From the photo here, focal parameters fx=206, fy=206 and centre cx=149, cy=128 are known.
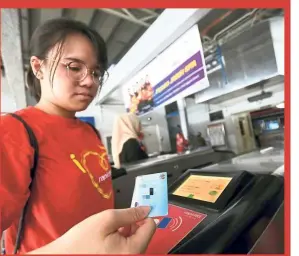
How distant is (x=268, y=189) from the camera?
1.92 feet

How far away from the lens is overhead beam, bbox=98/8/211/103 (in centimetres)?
92

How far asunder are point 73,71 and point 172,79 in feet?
1.31

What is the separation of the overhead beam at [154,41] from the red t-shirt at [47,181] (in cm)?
46

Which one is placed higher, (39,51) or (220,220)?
(39,51)

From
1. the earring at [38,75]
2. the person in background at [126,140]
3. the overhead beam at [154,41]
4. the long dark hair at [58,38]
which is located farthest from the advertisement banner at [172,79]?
the earring at [38,75]

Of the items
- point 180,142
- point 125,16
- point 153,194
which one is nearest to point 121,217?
point 153,194

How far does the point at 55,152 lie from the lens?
43 centimetres

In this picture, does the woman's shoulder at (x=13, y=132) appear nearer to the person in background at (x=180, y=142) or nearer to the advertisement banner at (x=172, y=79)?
the advertisement banner at (x=172, y=79)

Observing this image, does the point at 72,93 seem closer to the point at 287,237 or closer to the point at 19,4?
the point at 19,4

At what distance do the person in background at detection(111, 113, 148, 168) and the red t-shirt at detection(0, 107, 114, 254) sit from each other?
15cm

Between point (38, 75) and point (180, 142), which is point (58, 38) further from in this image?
point (180, 142)

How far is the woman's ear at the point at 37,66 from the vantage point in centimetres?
44

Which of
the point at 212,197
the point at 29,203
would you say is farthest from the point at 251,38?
the point at 29,203

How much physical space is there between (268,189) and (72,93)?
1.90 feet
